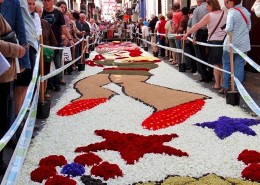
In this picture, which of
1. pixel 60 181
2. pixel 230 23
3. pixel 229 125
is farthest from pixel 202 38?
pixel 60 181

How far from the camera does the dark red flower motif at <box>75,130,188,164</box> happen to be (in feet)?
14.7

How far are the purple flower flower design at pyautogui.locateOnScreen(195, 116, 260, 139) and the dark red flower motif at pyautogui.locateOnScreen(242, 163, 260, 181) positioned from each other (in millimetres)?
1200

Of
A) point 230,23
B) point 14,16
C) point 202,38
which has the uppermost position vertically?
point 14,16

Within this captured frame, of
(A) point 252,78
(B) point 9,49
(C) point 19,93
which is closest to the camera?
(B) point 9,49

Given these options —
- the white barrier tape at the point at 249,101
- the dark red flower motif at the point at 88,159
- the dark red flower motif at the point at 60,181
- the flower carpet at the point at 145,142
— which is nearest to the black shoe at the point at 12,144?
the flower carpet at the point at 145,142

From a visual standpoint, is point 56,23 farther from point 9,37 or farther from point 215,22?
point 9,37

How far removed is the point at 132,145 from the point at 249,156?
1.24 metres

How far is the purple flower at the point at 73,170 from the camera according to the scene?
12.9 feet

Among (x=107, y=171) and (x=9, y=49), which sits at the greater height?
(x=9, y=49)

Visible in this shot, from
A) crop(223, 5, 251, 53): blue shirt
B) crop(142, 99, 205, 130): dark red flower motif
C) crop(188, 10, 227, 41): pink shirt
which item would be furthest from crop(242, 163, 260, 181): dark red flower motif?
crop(188, 10, 227, 41): pink shirt

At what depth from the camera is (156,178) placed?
3848 mm

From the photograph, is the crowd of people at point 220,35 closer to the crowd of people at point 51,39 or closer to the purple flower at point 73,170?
the crowd of people at point 51,39

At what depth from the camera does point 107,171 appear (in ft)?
13.0

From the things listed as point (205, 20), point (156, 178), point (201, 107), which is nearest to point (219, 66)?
point (205, 20)
